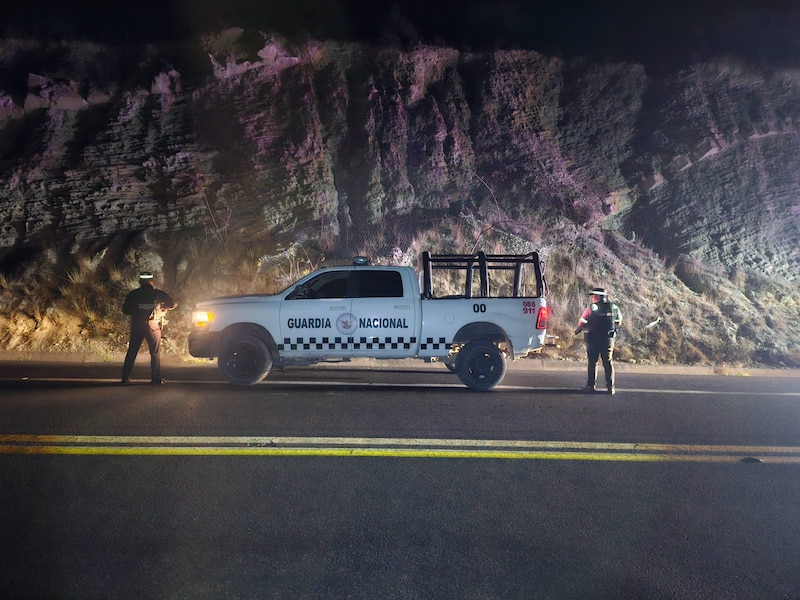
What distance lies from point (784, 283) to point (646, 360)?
9.30m

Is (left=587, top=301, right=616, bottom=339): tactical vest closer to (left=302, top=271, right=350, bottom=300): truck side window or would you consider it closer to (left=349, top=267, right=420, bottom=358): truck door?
(left=349, top=267, right=420, bottom=358): truck door

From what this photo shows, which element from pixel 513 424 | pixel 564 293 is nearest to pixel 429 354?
pixel 513 424

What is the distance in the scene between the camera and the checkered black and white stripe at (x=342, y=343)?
374 inches

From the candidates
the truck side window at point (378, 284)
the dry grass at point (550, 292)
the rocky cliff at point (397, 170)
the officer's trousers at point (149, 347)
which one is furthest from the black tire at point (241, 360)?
the rocky cliff at point (397, 170)

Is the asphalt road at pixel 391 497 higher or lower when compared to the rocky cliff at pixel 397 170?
lower

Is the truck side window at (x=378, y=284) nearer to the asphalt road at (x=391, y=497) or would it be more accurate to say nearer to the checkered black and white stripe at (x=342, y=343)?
the checkered black and white stripe at (x=342, y=343)

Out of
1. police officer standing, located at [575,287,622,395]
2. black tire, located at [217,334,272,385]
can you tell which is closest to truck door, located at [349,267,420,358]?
black tire, located at [217,334,272,385]

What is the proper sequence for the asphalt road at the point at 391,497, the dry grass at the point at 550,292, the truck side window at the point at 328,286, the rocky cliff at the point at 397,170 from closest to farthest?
the asphalt road at the point at 391,497 < the truck side window at the point at 328,286 < the dry grass at the point at 550,292 < the rocky cliff at the point at 397,170

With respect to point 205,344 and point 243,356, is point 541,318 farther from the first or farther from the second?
point 205,344

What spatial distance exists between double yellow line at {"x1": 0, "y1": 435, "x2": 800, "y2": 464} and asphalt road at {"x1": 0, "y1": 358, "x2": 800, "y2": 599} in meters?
0.04

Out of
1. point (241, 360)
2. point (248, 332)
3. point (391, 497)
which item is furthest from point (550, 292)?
point (391, 497)

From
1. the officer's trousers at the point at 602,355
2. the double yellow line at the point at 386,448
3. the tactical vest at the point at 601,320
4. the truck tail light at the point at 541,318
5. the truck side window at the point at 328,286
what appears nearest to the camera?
the double yellow line at the point at 386,448

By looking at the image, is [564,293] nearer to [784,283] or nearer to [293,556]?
[784,283]

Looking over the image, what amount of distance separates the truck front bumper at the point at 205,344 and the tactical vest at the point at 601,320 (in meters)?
5.86
